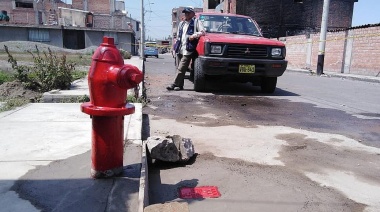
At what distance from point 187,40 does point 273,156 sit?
14.9 feet

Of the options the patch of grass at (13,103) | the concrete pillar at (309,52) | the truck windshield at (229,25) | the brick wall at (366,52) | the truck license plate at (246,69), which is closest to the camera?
the patch of grass at (13,103)

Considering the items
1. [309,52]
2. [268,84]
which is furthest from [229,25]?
[309,52]

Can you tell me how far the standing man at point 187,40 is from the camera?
697 centimetres

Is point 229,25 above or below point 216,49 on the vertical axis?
above

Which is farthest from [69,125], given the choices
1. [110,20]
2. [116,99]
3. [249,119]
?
[110,20]

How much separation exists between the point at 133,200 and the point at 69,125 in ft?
6.39

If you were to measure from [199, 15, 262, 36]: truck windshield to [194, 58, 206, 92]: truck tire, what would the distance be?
105 cm

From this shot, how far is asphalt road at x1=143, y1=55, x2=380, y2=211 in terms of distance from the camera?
2164mm

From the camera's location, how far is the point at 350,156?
3.01 m

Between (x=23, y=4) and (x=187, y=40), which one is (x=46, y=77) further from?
(x=23, y=4)

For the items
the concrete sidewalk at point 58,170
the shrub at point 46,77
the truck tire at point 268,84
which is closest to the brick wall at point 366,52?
the truck tire at point 268,84

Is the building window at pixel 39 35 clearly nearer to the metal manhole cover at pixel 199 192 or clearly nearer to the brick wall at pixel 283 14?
the brick wall at pixel 283 14

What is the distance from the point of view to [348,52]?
1555cm

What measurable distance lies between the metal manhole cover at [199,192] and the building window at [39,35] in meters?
36.0
